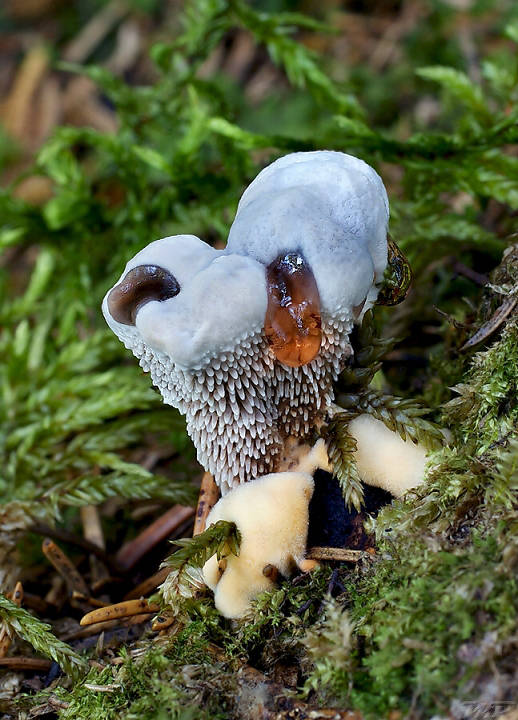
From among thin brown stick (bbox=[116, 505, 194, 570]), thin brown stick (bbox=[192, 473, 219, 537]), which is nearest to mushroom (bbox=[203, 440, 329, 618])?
thin brown stick (bbox=[192, 473, 219, 537])

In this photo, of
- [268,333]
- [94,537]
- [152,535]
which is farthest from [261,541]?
[94,537]

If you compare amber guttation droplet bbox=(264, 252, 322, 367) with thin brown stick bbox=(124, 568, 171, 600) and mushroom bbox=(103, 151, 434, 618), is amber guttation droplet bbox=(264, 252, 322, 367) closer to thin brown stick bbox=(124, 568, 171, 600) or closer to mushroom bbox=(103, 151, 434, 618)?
mushroom bbox=(103, 151, 434, 618)

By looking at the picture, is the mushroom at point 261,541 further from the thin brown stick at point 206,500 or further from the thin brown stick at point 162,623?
the thin brown stick at point 206,500

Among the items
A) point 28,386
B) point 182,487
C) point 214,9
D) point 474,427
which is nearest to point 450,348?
point 474,427

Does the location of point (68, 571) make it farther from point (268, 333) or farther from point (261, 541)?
point (268, 333)

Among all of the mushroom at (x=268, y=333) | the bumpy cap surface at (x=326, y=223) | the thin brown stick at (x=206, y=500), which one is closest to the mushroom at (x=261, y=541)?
the mushroom at (x=268, y=333)

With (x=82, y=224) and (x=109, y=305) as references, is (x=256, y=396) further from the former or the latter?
(x=82, y=224)
